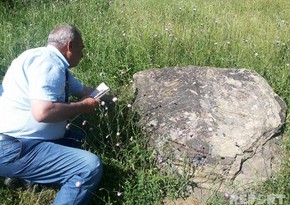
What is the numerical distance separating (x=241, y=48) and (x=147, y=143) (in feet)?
7.82

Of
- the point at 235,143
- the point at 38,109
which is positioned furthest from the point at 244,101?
the point at 38,109

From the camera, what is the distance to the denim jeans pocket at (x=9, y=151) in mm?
3240

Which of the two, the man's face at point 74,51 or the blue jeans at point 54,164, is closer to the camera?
the blue jeans at point 54,164

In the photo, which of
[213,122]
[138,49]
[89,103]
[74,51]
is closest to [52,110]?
[89,103]

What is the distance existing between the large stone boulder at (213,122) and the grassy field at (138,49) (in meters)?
0.14

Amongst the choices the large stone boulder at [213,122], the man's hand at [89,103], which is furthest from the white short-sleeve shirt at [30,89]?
the large stone boulder at [213,122]

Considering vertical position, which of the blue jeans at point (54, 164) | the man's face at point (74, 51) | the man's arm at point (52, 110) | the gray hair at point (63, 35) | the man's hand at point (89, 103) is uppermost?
the gray hair at point (63, 35)

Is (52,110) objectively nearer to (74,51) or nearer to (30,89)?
(30,89)

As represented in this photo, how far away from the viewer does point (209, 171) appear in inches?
140

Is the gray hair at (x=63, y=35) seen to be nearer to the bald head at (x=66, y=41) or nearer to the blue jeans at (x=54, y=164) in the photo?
the bald head at (x=66, y=41)

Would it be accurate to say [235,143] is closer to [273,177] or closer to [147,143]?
[273,177]

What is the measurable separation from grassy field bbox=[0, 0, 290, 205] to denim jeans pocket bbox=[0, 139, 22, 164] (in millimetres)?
377

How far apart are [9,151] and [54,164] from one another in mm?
358

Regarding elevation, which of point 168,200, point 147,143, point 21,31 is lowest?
point 168,200
